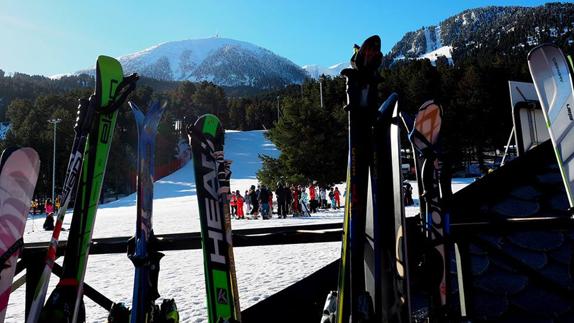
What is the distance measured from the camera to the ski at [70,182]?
2131 mm

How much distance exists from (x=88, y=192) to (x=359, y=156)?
1540mm

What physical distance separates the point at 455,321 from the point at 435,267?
0.30 m

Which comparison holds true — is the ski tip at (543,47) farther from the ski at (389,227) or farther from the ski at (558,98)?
the ski at (389,227)

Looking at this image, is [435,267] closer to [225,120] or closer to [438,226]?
[438,226]

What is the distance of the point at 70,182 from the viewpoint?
224cm

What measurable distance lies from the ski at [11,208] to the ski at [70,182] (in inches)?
5.8

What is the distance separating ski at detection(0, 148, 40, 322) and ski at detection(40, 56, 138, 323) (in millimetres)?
243

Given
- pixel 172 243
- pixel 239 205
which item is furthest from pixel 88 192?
pixel 239 205

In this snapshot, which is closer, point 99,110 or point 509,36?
point 99,110

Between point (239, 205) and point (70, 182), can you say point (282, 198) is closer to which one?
point (239, 205)

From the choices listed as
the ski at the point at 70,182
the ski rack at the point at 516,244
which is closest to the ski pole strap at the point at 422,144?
the ski rack at the point at 516,244

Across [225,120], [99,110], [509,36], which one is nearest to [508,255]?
[99,110]

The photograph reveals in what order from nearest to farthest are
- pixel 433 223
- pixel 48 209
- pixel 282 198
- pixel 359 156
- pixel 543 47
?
pixel 359 156 < pixel 433 223 < pixel 543 47 < pixel 282 198 < pixel 48 209

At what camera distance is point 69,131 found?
121 feet
